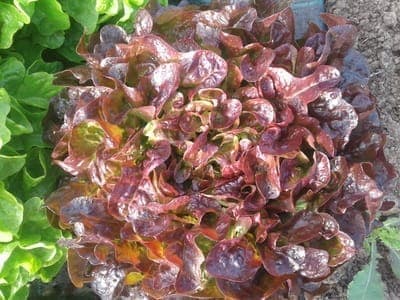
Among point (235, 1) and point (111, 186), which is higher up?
point (235, 1)

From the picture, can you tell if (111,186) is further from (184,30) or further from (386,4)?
(386,4)

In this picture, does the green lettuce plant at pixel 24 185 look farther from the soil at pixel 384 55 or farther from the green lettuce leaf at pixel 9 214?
the soil at pixel 384 55

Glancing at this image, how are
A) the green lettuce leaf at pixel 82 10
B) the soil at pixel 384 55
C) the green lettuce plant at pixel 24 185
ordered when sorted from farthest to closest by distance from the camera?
1. the soil at pixel 384 55
2. the green lettuce leaf at pixel 82 10
3. the green lettuce plant at pixel 24 185

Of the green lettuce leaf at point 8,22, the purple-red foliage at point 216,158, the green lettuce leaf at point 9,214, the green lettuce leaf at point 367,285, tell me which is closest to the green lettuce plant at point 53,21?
the green lettuce leaf at point 8,22

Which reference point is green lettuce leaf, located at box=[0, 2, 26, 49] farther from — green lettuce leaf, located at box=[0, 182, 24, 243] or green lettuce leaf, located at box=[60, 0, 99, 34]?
green lettuce leaf, located at box=[0, 182, 24, 243]

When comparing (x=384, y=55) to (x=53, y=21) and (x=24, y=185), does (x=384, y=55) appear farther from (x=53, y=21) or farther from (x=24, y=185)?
(x=24, y=185)

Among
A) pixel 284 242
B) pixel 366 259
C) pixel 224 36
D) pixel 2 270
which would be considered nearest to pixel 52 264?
pixel 2 270
